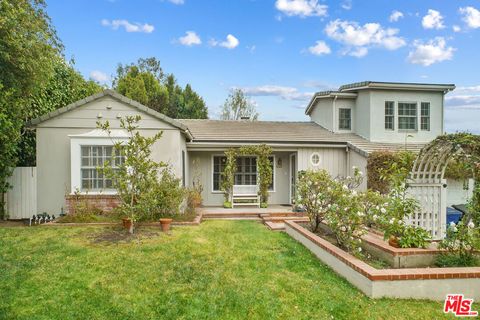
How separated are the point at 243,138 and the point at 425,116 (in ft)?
29.0

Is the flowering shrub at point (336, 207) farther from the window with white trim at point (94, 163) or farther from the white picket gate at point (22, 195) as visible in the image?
the white picket gate at point (22, 195)

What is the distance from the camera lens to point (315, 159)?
13.2m

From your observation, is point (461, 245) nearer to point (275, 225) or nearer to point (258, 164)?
point (275, 225)

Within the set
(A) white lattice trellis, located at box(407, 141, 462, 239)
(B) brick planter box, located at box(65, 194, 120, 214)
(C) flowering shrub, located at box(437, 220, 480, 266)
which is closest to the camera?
(C) flowering shrub, located at box(437, 220, 480, 266)

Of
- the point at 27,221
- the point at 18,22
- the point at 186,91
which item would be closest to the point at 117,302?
the point at 27,221

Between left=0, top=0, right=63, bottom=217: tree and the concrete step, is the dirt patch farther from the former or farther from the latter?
left=0, top=0, right=63, bottom=217: tree

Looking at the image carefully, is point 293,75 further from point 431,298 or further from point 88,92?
point 431,298

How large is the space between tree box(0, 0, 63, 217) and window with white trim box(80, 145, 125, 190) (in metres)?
2.11

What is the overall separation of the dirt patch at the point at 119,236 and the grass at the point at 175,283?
5.6 inches

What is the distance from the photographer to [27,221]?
10.5m

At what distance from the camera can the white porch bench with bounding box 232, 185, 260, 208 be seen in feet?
42.1

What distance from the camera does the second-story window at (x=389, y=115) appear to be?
1438 cm

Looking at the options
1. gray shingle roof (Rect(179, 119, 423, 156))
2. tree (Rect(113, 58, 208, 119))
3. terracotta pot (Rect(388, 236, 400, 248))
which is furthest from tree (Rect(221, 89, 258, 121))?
terracotta pot (Rect(388, 236, 400, 248))

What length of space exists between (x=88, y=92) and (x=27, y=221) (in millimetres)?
7505
